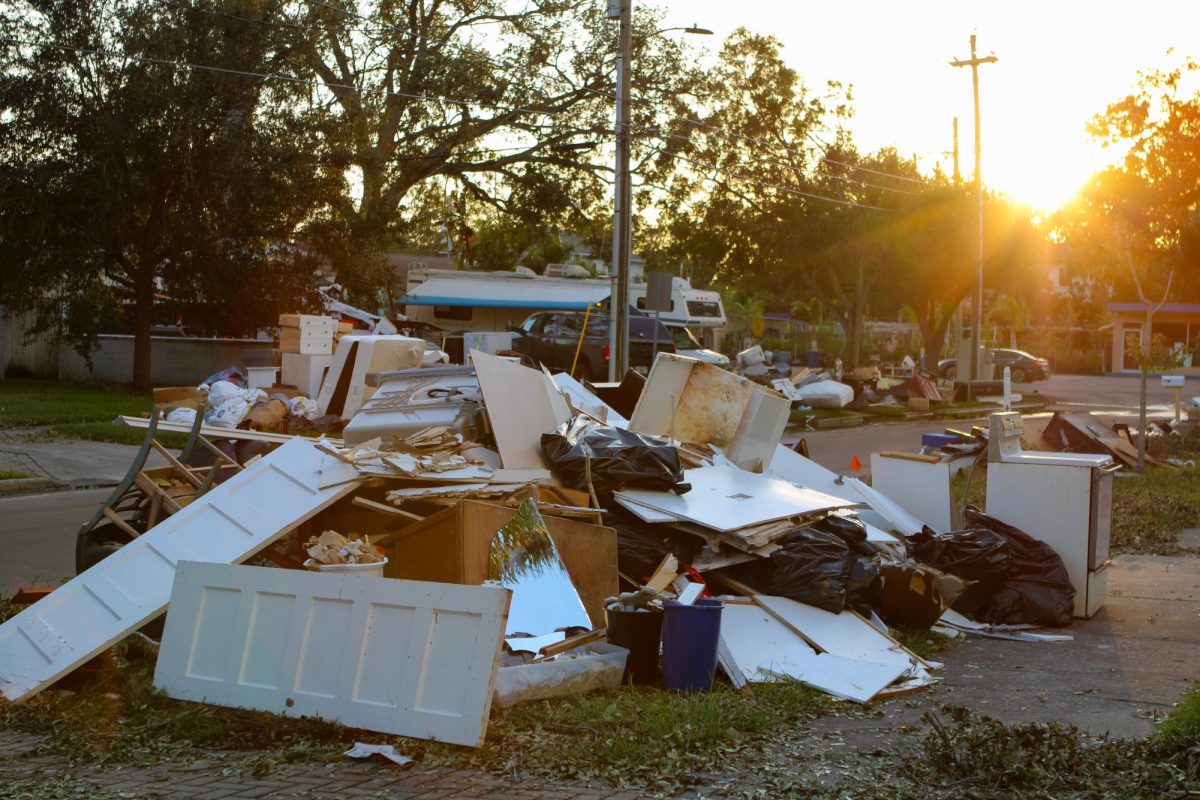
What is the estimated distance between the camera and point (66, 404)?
21.0 m

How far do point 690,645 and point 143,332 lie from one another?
21.4 meters

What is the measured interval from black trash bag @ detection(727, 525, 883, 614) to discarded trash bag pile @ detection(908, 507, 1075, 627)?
43.5 inches

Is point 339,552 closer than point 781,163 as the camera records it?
Yes

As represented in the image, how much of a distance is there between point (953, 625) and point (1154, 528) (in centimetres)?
514

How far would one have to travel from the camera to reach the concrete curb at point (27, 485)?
1354cm

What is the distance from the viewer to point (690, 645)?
6066mm

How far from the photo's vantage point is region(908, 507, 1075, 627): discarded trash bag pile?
836cm

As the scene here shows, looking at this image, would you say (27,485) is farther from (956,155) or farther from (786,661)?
(956,155)

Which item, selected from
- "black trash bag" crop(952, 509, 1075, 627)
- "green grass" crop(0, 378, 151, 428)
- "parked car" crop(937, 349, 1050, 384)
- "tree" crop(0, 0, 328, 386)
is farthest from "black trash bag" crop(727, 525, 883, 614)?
"parked car" crop(937, 349, 1050, 384)

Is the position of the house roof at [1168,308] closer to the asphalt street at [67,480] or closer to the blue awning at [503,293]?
the asphalt street at [67,480]

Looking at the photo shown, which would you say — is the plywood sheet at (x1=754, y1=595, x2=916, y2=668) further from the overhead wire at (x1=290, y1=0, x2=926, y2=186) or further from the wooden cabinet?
the overhead wire at (x1=290, y1=0, x2=926, y2=186)

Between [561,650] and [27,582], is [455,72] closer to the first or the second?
[27,582]

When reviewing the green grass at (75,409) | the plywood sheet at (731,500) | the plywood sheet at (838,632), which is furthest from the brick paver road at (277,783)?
the green grass at (75,409)

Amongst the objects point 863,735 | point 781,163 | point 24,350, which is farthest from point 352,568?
point 781,163
